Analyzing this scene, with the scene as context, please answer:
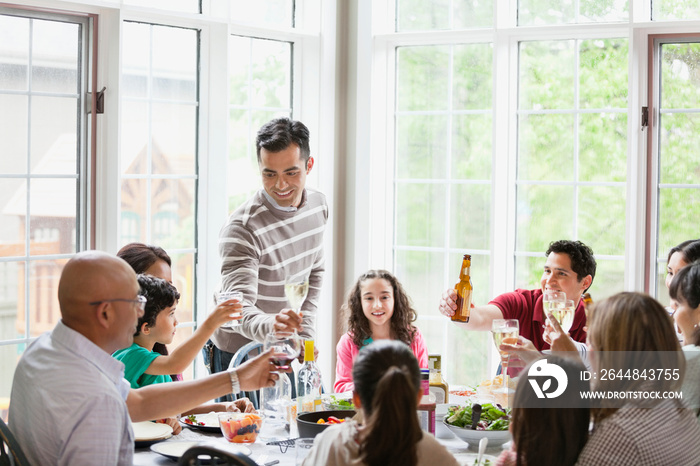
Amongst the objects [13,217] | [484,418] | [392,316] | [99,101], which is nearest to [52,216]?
[13,217]

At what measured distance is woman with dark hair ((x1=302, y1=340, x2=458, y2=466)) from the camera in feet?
5.59

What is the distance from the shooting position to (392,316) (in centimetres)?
350

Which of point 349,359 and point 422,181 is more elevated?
point 422,181

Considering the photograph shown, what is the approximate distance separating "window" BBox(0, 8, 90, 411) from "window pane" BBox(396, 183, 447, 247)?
1.70 meters

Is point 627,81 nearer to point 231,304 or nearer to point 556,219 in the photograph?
point 556,219

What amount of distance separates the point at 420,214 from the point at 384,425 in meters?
2.92

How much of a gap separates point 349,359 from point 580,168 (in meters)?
1.65

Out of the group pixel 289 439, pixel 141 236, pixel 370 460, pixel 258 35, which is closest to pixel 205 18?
pixel 258 35

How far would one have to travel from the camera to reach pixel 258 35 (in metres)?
4.33

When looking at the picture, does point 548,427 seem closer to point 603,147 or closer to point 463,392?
point 463,392

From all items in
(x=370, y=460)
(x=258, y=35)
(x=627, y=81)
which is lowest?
(x=370, y=460)

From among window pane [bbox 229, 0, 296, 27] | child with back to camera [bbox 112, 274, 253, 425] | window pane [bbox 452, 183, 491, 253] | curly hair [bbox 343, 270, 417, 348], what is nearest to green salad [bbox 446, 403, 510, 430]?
child with back to camera [bbox 112, 274, 253, 425]

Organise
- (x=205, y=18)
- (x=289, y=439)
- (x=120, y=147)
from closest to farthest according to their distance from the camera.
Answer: (x=289, y=439) → (x=120, y=147) → (x=205, y=18)

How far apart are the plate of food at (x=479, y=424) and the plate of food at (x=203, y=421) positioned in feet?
2.36
